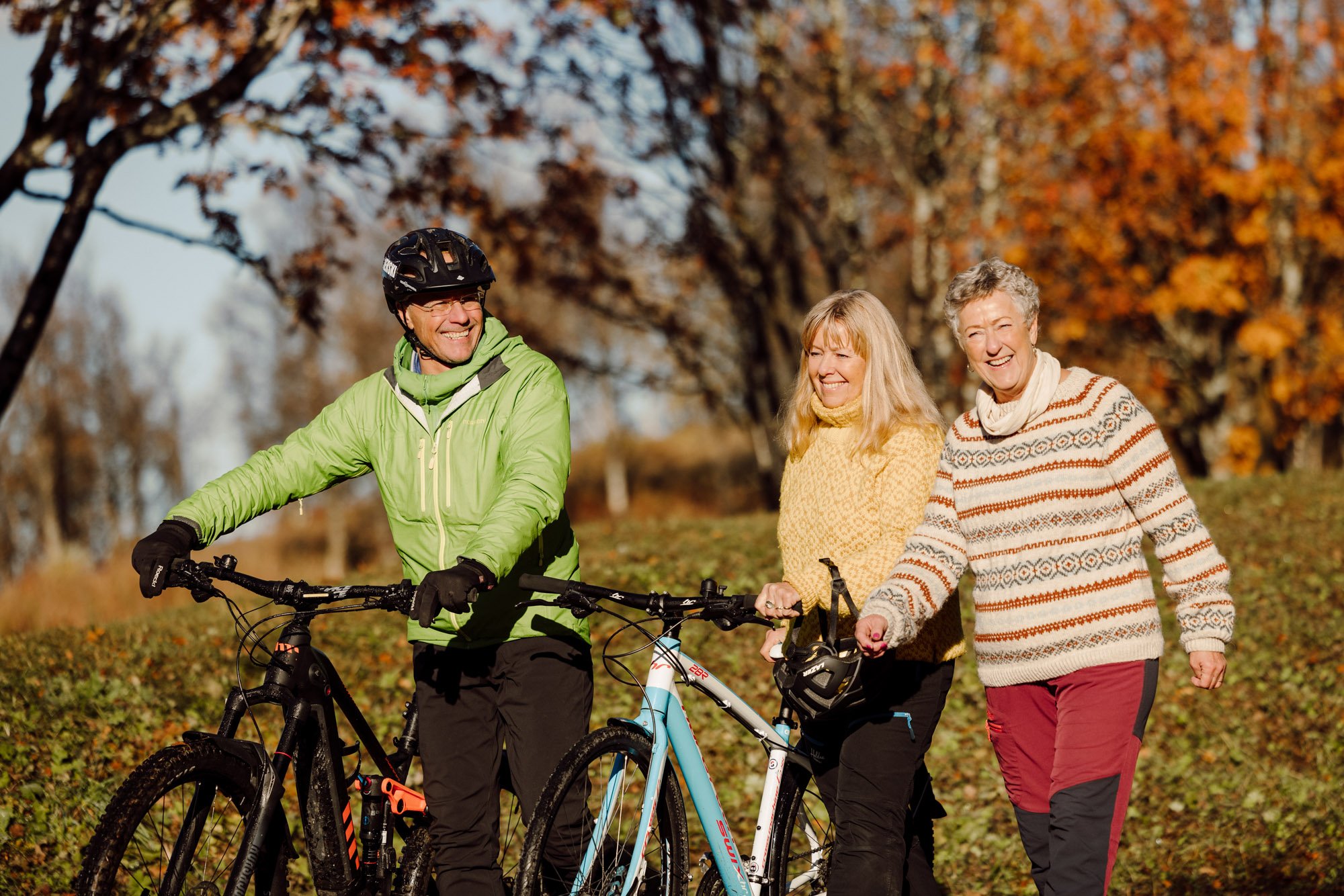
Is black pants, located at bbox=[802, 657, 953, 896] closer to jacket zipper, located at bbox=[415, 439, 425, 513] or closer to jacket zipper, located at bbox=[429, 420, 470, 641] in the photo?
jacket zipper, located at bbox=[429, 420, 470, 641]

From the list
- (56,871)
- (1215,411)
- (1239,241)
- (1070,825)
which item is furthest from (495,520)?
(1215,411)

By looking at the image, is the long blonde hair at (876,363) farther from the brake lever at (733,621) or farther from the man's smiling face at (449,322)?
the man's smiling face at (449,322)

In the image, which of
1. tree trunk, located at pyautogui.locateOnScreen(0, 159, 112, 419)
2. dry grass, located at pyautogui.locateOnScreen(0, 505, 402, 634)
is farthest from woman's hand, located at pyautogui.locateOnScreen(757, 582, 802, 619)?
tree trunk, located at pyautogui.locateOnScreen(0, 159, 112, 419)

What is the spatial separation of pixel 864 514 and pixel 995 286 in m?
0.85

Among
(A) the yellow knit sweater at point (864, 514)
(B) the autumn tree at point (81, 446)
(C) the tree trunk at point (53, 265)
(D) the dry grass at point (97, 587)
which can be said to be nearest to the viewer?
(A) the yellow knit sweater at point (864, 514)

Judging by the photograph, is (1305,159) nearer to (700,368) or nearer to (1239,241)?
(1239,241)

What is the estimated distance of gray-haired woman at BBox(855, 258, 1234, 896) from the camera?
3256 mm

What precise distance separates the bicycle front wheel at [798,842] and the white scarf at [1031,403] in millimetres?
1390

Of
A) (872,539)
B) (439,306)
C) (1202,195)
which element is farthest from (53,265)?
(1202,195)

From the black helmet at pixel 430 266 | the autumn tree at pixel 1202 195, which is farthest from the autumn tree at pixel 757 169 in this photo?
the black helmet at pixel 430 266

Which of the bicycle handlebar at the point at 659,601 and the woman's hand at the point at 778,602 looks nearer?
the bicycle handlebar at the point at 659,601

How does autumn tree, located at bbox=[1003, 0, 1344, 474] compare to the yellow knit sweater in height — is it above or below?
above

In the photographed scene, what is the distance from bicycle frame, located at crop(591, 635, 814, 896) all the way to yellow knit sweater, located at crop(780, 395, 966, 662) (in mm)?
359

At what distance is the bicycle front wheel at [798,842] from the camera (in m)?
3.81
